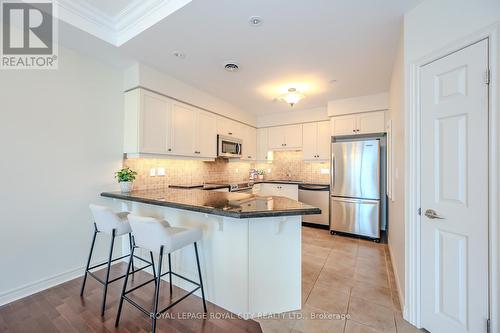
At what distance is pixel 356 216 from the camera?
150 inches

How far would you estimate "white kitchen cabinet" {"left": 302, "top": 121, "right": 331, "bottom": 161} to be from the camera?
4.55m

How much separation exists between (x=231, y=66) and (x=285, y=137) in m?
2.64

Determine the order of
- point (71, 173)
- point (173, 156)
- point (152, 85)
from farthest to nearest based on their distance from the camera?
point (173, 156)
point (152, 85)
point (71, 173)

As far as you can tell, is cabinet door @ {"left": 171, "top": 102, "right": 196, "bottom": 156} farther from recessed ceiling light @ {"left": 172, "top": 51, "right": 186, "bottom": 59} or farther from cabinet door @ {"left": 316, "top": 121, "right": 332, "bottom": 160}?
cabinet door @ {"left": 316, "top": 121, "right": 332, "bottom": 160}

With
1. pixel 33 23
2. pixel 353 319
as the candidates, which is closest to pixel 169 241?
pixel 353 319

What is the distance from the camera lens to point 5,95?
197 centimetres

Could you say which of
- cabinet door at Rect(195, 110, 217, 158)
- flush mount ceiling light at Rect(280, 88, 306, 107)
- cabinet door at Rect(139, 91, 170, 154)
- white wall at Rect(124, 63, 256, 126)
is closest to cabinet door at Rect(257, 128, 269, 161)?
white wall at Rect(124, 63, 256, 126)

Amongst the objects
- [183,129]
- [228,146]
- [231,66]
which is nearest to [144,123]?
[183,129]

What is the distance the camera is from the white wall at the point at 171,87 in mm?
2773

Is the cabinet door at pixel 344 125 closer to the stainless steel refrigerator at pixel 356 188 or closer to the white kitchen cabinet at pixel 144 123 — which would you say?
the stainless steel refrigerator at pixel 356 188

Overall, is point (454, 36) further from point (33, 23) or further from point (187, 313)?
point (33, 23)

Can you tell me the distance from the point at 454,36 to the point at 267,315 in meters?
2.51

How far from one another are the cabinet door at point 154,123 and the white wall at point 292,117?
8.90 feet

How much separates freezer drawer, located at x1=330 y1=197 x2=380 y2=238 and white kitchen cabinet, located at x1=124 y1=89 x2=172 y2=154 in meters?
3.18
